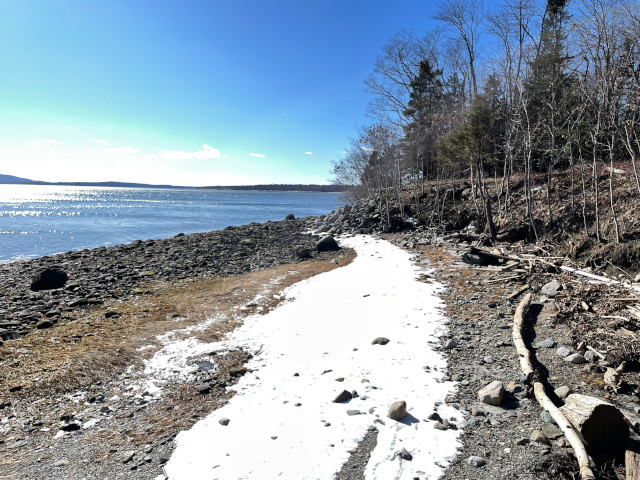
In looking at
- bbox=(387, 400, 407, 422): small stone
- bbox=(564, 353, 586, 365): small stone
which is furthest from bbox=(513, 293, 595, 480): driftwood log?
bbox=(387, 400, 407, 422): small stone

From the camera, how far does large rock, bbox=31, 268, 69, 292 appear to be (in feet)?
43.7

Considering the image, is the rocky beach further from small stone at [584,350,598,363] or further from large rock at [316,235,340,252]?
large rock at [316,235,340,252]

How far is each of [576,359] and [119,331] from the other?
9.69 m

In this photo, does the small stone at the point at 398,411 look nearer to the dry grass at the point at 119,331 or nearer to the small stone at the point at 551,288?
the dry grass at the point at 119,331

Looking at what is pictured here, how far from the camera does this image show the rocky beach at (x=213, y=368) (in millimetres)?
4137

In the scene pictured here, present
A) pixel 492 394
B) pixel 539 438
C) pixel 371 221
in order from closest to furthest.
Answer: pixel 539 438 < pixel 492 394 < pixel 371 221

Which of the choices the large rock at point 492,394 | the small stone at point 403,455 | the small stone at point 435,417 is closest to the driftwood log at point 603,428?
the large rock at point 492,394

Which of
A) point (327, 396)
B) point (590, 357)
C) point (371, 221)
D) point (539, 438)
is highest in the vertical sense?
point (371, 221)

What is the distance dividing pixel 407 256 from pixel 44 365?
500 inches

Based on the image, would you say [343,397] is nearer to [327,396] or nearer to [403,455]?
[327,396]

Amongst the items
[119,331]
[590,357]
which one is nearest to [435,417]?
[590,357]

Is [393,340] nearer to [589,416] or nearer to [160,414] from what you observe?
[589,416]

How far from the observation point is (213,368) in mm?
6797

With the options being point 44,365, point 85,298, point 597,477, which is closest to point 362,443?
point 597,477
